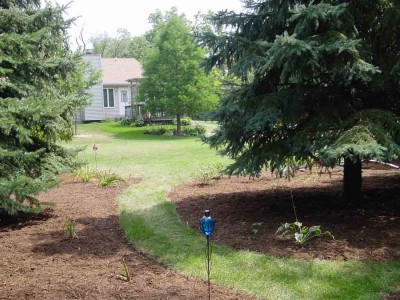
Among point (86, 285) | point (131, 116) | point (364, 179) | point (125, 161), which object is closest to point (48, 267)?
point (86, 285)

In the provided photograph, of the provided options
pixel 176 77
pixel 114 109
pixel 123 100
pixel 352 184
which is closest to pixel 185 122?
pixel 176 77

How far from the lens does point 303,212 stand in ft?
21.7

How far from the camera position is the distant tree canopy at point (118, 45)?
73.2 m

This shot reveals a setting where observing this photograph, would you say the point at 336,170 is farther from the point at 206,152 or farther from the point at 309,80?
the point at 206,152

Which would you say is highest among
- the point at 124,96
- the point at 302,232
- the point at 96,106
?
the point at 124,96

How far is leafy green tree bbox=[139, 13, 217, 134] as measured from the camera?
24.5 metres

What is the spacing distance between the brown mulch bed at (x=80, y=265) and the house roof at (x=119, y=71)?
1262 inches

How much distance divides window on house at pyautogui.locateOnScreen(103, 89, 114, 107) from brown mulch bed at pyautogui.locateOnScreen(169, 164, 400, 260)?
29.4 metres

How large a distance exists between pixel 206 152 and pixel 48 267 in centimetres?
1220

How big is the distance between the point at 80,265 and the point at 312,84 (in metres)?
4.11

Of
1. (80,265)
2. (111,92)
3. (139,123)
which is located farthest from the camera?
(111,92)

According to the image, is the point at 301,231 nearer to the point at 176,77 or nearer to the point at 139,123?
the point at 176,77

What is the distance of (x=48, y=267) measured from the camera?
4.80m

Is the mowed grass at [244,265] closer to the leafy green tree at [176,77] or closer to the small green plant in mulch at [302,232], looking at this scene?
the small green plant in mulch at [302,232]
